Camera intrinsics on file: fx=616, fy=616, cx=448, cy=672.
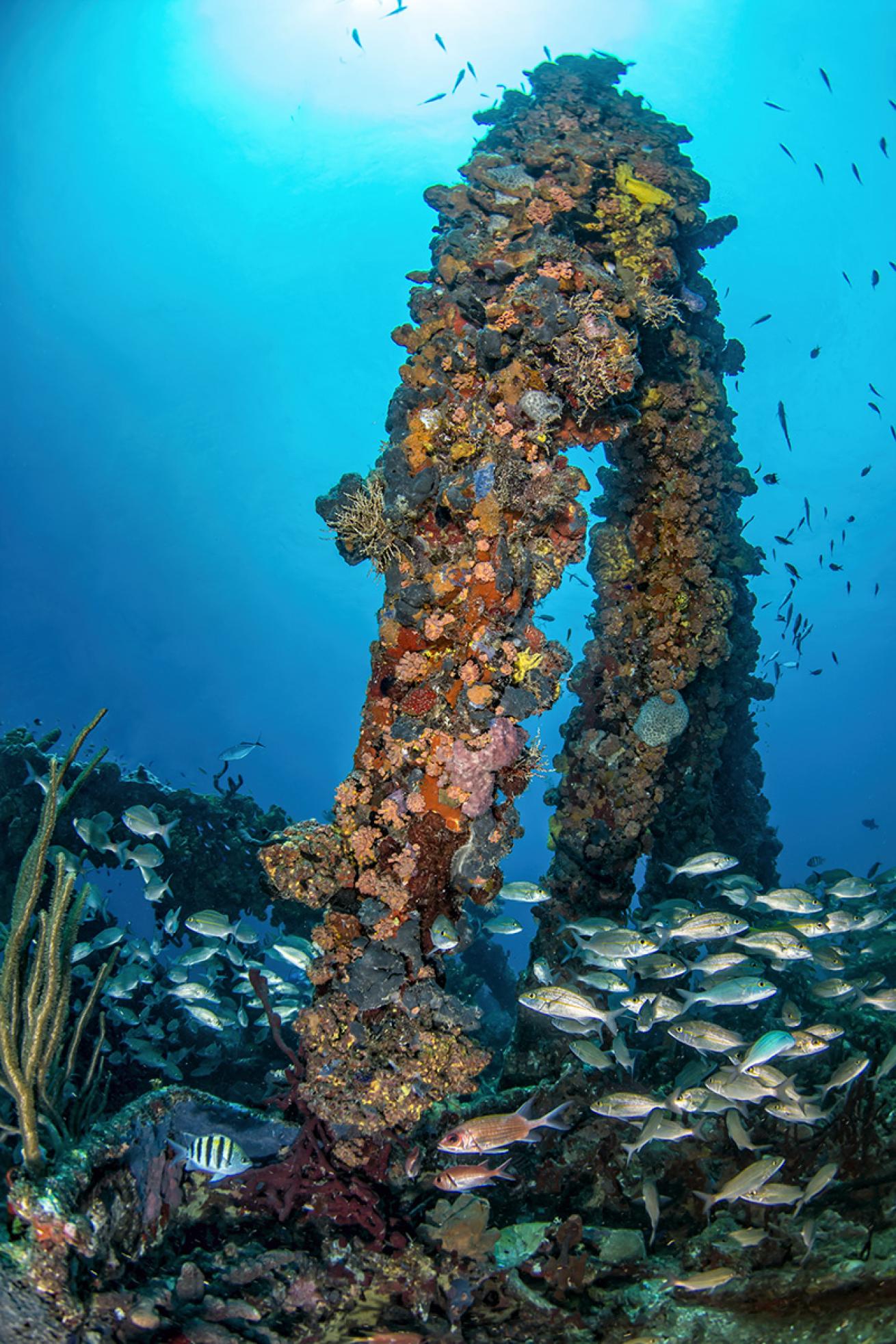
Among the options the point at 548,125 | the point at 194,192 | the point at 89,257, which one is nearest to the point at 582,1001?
the point at 548,125

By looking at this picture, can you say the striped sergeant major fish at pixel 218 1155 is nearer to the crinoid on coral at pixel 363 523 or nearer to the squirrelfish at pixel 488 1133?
the squirrelfish at pixel 488 1133

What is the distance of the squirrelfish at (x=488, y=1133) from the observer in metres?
4.00

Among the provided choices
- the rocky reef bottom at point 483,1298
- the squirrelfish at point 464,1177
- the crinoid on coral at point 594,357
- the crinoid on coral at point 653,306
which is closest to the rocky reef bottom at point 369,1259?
the rocky reef bottom at point 483,1298

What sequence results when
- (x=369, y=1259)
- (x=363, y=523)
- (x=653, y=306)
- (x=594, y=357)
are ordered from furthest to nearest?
(x=653, y=306) → (x=363, y=523) → (x=594, y=357) → (x=369, y=1259)

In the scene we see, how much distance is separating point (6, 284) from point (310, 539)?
37.9 m

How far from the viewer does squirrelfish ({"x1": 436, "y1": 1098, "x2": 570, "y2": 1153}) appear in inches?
157

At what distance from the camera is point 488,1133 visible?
4.05m

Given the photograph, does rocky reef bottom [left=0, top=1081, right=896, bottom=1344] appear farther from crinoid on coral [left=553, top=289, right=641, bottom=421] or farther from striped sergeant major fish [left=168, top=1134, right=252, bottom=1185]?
crinoid on coral [left=553, top=289, right=641, bottom=421]

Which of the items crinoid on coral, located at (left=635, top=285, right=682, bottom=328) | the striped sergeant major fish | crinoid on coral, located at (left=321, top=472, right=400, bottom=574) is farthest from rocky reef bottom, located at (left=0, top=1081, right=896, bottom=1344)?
crinoid on coral, located at (left=635, top=285, right=682, bottom=328)

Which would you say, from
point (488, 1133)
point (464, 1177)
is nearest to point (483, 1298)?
point (464, 1177)

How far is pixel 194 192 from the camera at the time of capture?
2141 inches

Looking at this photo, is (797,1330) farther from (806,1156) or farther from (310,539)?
(310,539)

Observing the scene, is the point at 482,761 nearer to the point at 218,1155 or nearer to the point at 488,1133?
the point at 488,1133

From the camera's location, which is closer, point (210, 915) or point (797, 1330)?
point (797, 1330)
